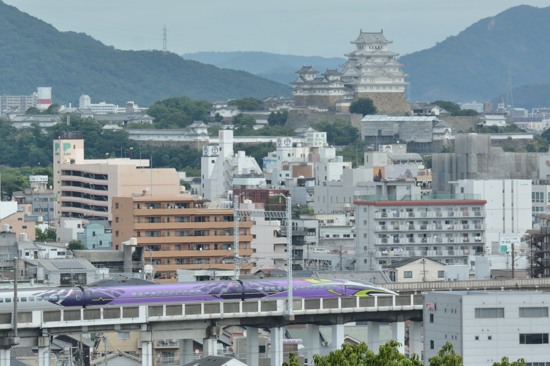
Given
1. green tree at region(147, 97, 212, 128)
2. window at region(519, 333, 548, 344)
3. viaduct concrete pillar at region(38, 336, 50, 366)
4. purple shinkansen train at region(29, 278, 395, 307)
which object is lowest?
viaduct concrete pillar at region(38, 336, 50, 366)

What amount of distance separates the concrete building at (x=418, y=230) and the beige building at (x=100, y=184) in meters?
15.8

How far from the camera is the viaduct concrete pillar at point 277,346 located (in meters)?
39.0

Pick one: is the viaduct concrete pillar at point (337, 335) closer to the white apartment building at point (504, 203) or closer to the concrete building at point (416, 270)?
the concrete building at point (416, 270)

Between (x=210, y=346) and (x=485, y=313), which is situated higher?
(x=485, y=313)

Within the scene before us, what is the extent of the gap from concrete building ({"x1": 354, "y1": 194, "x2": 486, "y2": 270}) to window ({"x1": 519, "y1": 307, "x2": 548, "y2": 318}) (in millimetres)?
32441

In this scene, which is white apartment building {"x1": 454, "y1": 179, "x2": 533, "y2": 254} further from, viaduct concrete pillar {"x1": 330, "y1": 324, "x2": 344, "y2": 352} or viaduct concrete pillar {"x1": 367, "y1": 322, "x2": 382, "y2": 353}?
viaduct concrete pillar {"x1": 330, "y1": 324, "x2": 344, "y2": 352}

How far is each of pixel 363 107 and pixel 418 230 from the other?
10255cm

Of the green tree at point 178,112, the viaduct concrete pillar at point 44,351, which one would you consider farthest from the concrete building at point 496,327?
the green tree at point 178,112

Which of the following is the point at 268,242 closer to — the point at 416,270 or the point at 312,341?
the point at 416,270

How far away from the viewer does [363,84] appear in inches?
7156

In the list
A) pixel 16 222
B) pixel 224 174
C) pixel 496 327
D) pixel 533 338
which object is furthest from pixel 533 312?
pixel 224 174

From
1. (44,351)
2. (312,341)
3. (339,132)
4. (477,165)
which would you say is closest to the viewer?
(44,351)

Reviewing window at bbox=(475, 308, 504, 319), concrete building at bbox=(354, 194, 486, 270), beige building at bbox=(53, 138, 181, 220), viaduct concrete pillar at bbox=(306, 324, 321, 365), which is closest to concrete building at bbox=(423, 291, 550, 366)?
window at bbox=(475, 308, 504, 319)

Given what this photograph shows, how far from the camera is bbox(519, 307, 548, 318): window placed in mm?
35531
